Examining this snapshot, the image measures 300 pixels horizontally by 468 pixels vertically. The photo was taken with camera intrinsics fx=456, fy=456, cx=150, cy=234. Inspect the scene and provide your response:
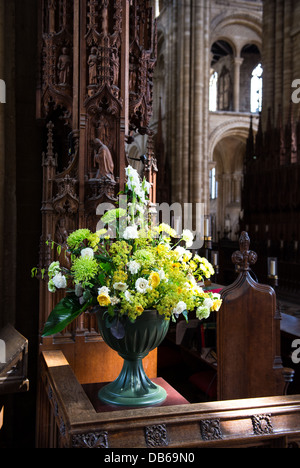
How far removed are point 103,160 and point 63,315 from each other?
1118mm

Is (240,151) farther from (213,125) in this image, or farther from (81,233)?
(81,233)

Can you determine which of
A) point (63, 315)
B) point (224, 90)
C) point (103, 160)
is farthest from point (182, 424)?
point (224, 90)

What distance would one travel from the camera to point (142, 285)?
1724 mm

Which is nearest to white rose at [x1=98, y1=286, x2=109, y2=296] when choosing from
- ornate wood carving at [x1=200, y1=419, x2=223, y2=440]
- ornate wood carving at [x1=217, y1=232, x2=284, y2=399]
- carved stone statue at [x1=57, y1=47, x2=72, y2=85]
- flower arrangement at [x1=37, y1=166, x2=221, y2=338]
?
flower arrangement at [x1=37, y1=166, x2=221, y2=338]

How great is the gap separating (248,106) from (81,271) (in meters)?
21.9

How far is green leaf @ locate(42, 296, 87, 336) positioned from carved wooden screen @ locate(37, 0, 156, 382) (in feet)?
2.33

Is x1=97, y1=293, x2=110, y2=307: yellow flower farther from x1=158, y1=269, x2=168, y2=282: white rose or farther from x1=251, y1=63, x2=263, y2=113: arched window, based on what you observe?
x1=251, y1=63, x2=263, y2=113: arched window

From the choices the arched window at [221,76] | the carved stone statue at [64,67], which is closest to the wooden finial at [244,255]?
the carved stone statue at [64,67]

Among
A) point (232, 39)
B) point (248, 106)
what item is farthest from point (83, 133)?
point (248, 106)

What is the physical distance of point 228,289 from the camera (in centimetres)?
263

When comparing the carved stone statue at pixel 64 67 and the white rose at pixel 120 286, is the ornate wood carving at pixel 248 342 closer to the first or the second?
the white rose at pixel 120 286

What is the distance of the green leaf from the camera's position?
1.84 meters

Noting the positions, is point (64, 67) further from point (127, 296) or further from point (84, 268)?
point (127, 296)

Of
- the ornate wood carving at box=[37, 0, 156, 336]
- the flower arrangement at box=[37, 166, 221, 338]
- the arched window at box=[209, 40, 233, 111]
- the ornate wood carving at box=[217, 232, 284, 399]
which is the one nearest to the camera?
the flower arrangement at box=[37, 166, 221, 338]
